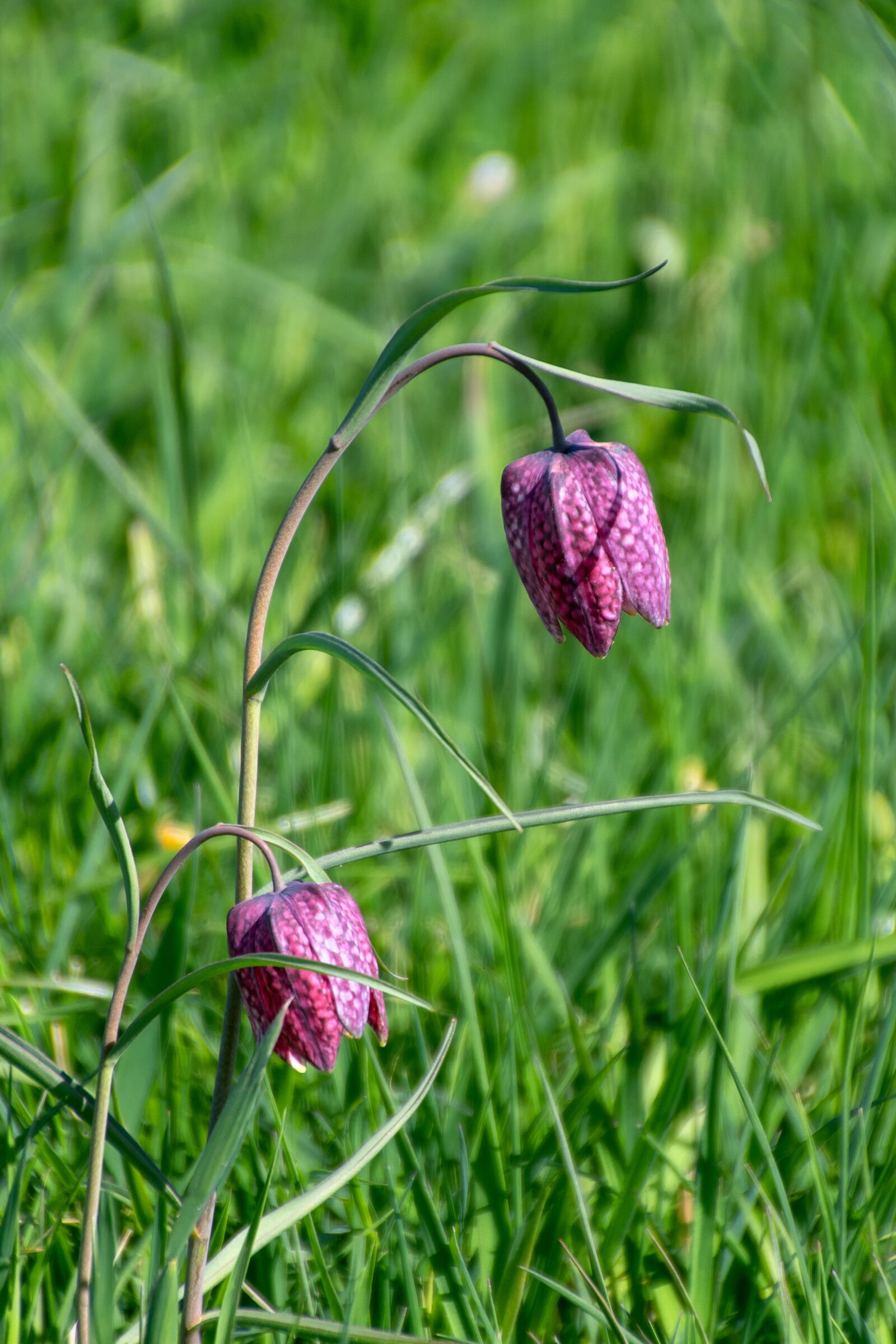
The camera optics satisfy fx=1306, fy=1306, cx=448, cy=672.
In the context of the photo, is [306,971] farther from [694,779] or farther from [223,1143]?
[694,779]

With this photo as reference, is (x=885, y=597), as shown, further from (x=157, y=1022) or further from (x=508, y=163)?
(x=508, y=163)

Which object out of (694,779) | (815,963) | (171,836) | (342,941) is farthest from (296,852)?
(694,779)

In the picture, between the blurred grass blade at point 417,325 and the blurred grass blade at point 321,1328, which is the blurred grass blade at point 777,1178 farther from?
the blurred grass blade at point 417,325

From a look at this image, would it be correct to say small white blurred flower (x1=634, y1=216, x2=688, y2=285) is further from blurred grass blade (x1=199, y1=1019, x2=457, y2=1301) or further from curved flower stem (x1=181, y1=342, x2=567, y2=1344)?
blurred grass blade (x1=199, y1=1019, x2=457, y2=1301)

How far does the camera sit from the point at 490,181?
262 centimetres

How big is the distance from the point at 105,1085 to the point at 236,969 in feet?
0.28

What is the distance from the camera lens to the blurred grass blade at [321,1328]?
0.66 meters

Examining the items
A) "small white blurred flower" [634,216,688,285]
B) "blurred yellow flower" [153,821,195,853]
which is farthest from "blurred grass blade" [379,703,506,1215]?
"small white blurred flower" [634,216,688,285]

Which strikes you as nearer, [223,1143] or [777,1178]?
[223,1143]

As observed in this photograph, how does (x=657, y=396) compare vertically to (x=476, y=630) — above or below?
above

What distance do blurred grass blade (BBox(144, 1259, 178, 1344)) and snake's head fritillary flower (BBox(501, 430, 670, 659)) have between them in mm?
376

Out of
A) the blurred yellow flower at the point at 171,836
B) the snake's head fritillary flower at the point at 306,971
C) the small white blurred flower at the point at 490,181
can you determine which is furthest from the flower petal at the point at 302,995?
the small white blurred flower at the point at 490,181

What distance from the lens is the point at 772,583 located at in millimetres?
1820

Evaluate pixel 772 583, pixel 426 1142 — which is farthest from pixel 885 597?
pixel 426 1142
